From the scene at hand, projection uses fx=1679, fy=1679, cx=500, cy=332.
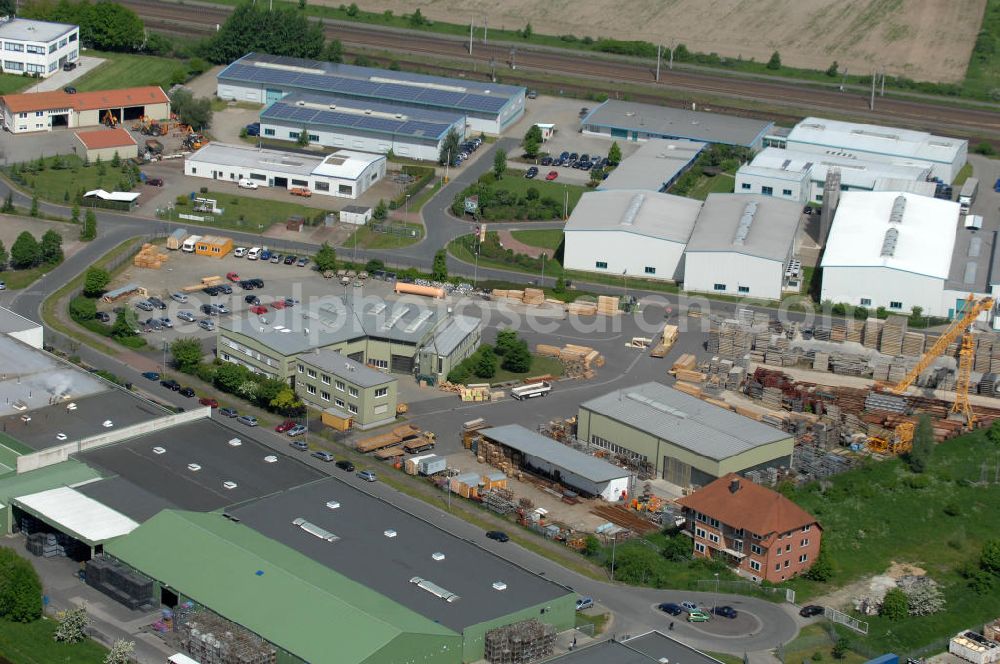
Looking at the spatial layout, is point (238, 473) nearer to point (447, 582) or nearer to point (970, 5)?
point (447, 582)

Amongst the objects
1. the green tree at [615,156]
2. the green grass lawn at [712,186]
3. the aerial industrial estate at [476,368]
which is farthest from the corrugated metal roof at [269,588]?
the green tree at [615,156]

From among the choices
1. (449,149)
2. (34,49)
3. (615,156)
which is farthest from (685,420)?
(34,49)

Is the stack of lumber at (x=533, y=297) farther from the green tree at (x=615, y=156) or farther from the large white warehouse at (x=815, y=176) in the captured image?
the green tree at (x=615, y=156)

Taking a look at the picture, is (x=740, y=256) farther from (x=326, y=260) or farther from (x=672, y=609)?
(x=672, y=609)

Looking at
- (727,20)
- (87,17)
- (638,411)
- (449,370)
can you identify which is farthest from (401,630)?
(727,20)

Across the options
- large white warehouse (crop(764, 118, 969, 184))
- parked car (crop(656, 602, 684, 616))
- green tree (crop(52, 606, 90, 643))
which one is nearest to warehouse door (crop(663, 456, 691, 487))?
parked car (crop(656, 602, 684, 616))

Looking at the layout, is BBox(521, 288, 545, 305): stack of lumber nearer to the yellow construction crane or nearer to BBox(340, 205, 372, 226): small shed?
BBox(340, 205, 372, 226): small shed
